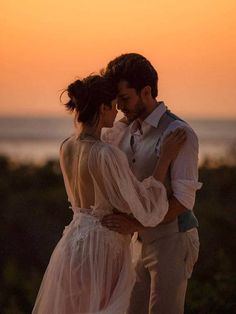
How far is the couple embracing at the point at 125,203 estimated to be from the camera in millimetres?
7219

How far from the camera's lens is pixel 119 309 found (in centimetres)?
739

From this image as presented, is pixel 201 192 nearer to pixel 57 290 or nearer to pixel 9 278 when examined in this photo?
pixel 9 278

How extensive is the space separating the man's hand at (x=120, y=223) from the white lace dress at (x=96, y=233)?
3cm

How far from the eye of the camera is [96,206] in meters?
7.34

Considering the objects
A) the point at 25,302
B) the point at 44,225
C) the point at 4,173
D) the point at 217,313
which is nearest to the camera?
the point at 217,313

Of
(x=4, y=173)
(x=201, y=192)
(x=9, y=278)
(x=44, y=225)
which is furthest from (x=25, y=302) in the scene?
(x=4, y=173)

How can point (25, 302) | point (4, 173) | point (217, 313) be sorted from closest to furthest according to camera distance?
point (217, 313), point (25, 302), point (4, 173)

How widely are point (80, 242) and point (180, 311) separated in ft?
2.34

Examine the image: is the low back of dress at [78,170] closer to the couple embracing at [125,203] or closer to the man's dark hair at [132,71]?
the couple embracing at [125,203]

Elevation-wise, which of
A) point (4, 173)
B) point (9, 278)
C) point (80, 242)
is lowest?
point (4, 173)

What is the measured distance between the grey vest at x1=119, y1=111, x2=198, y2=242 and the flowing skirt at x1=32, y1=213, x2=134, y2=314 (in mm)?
170

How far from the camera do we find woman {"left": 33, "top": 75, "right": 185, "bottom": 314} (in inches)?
283

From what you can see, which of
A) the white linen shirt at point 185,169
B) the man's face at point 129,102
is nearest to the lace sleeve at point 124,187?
the white linen shirt at point 185,169

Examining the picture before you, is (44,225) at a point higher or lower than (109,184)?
lower
